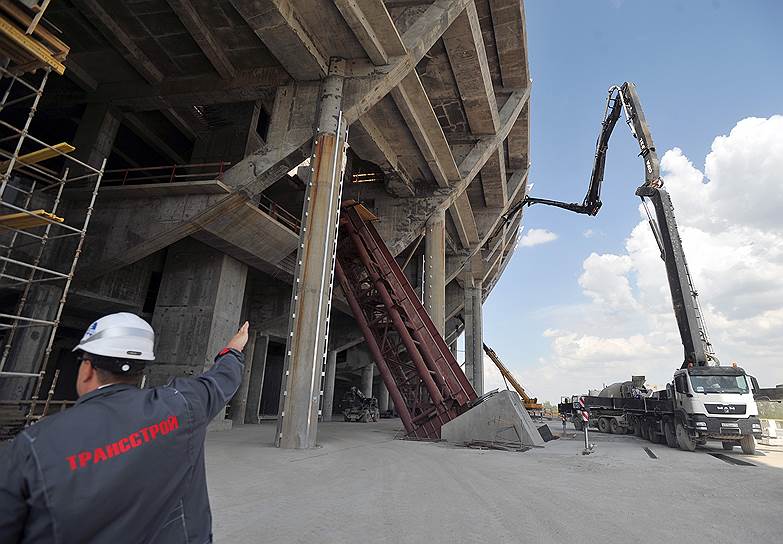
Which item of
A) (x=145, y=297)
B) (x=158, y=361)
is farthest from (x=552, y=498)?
Answer: (x=145, y=297)

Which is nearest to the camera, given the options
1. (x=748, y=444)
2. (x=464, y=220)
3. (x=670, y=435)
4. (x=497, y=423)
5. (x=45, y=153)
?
(x=45, y=153)

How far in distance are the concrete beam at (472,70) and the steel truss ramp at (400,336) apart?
24.6ft

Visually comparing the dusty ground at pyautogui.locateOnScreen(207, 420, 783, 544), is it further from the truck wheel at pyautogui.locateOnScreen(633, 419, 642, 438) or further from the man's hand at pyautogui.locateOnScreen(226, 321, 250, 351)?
the truck wheel at pyautogui.locateOnScreen(633, 419, 642, 438)

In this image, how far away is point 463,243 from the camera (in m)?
27.3

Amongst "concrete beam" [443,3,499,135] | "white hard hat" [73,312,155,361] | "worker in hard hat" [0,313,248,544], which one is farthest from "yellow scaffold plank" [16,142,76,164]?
"concrete beam" [443,3,499,135]

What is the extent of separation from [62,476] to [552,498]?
5.93 m

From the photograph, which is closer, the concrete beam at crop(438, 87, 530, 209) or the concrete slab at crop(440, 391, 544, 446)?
the concrete slab at crop(440, 391, 544, 446)

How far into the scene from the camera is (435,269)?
797 inches

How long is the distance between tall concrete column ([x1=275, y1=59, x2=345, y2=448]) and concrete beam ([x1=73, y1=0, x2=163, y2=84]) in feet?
19.8

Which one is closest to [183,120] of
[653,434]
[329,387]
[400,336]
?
[400,336]

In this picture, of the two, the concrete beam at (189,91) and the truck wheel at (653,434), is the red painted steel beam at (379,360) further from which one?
the truck wheel at (653,434)

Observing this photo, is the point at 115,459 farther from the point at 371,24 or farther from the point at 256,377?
the point at 256,377

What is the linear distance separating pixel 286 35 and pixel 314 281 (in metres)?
6.87

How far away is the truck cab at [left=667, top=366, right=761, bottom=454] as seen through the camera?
1157 centimetres
